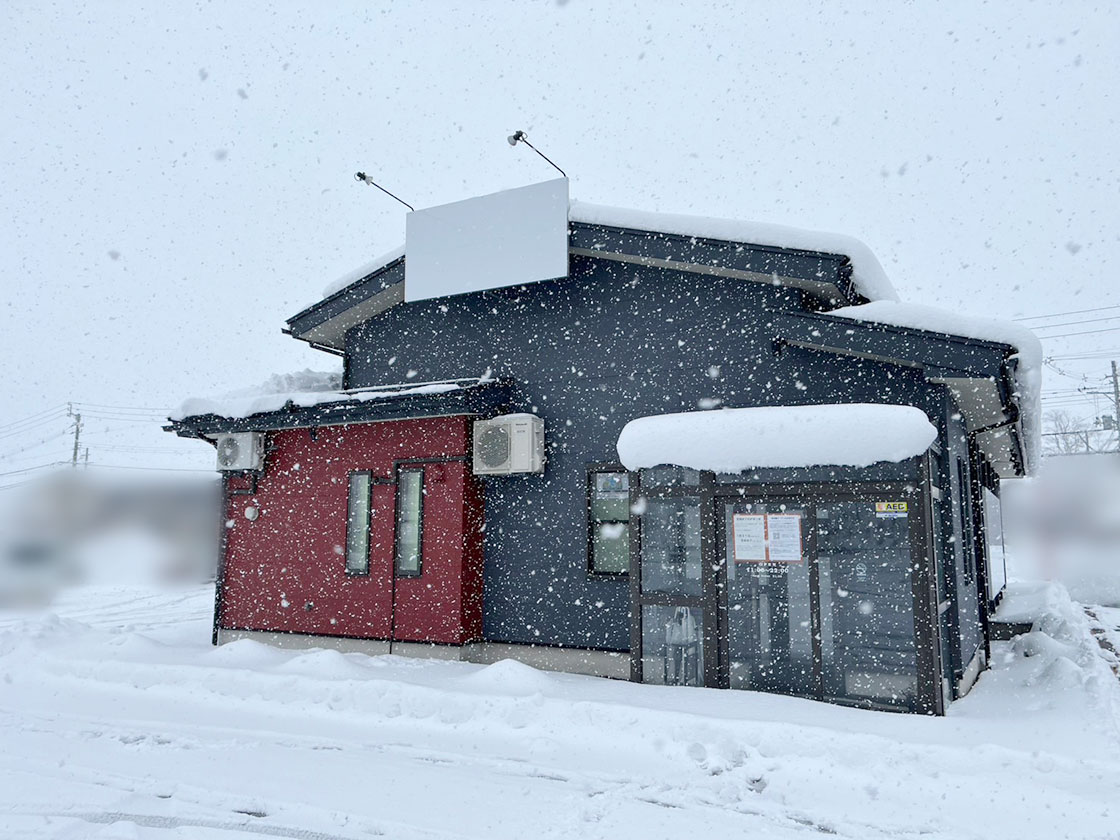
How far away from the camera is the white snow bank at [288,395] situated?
8766 millimetres

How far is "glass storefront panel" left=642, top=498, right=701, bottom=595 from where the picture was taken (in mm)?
6934

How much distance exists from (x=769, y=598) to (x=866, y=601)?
84 centimetres

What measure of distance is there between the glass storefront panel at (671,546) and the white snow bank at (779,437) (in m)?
0.47

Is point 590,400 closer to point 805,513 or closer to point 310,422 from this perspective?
point 805,513

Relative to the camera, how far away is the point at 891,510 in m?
6.12

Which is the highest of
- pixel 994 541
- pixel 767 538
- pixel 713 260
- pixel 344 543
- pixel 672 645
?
pixel 713 260

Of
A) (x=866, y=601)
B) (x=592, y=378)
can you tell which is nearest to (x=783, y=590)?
(x=866, y=601)

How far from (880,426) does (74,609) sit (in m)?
16.5

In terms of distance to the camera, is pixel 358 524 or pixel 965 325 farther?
pixel 358 524

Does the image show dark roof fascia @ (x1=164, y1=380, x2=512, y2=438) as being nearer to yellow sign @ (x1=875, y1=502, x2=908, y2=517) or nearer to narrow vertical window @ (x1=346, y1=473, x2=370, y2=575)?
narrow vertical window @ (x1=346, y1=473, x2=370, y2=575)

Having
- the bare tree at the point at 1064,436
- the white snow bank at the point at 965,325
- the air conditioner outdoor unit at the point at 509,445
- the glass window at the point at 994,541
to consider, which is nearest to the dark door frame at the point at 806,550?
the white snow bank at the point at 965,325

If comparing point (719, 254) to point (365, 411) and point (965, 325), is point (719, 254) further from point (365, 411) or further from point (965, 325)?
point (365, 411)

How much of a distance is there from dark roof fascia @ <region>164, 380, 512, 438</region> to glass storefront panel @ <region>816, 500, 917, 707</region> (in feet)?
13.3

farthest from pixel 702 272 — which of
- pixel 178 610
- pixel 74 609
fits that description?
pixel 74 609
